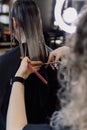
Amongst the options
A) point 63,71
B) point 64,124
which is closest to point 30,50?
point 63,71

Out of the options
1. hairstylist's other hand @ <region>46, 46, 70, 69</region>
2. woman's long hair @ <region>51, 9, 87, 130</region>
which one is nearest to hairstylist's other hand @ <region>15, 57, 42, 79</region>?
hairstylist's other hand @ <region>46, 46, 70, 69</region>

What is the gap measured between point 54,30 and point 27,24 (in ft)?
5.70

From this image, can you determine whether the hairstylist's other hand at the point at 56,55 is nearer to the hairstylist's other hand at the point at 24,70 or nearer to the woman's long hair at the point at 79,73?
the hairstylist's other hand at the point at 24,70

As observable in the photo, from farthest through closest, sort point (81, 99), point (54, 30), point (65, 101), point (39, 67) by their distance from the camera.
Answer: point (54, 30) < point (39, 67) < point (65, 101) < point (81, 99)

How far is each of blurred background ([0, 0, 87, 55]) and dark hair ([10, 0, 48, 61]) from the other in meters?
0.19

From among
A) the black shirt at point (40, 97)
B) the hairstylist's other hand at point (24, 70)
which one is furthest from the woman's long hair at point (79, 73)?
the black shirt at point (40, 97)

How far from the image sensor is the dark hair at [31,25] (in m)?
1.60

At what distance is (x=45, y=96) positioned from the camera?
1.62 metres

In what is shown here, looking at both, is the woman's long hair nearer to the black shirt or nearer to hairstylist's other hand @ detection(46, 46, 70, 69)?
hairstylist's other hand @ detection(46, 46, 70, 69)

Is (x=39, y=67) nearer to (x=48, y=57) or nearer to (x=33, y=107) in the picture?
(x=48, y=57)

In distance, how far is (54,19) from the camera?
10.7 ft

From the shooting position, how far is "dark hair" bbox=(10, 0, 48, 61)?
1.60 metres

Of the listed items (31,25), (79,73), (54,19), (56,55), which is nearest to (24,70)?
(56,55)

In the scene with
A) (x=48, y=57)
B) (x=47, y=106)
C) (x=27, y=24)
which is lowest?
(x=47, y=106)
